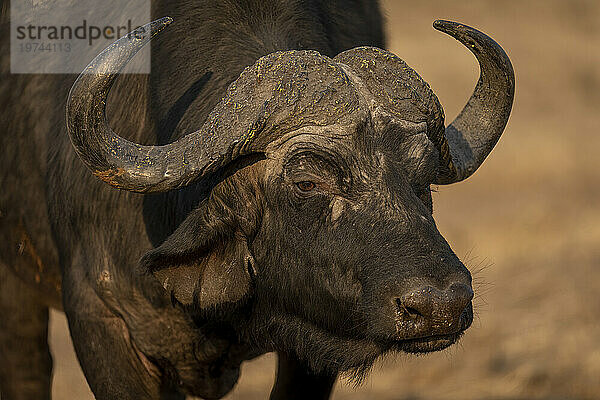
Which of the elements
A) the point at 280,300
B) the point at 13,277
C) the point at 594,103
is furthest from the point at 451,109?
the point at 280,300

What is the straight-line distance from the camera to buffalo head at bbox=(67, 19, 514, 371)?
3541 mm

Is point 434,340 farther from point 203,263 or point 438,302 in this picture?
point 203,263

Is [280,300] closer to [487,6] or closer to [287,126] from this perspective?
[287,126]

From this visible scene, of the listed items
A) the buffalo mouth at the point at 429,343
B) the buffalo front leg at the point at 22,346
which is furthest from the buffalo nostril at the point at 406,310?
the buffalo front leg at the point at 22,346

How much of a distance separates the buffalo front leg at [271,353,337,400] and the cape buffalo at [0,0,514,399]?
0.02 m

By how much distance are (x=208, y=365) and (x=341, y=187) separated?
53.0 inches

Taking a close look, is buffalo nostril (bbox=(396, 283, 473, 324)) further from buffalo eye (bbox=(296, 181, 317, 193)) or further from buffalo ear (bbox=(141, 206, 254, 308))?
buffalo ear (bbox=(141, 206, 254, 308))

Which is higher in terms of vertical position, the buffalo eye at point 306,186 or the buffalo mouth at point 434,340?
the buffalo eye at point 306,186

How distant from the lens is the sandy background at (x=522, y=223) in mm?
7664

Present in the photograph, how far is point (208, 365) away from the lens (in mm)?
4641

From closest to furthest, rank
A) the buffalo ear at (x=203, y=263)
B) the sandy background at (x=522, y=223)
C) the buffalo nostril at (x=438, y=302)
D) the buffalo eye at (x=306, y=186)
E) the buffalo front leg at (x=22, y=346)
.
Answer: the buffalo nostril at (x=438, y=302), the buffalo eye at (x=306, y=186), the buffalo ear at (x=203, y=263), the buffalo front leg at (x=22, y=346), the sandy background at (x=522, y=223)

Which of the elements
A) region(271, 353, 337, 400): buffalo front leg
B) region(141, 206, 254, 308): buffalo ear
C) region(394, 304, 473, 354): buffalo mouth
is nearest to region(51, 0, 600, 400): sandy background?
region(394, 304, 473, 354): buffalo mouth

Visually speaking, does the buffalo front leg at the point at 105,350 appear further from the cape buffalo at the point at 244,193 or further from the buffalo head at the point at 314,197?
the buffalo head at the point at 314,197

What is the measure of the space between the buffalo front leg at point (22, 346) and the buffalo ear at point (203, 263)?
72.9 inches
